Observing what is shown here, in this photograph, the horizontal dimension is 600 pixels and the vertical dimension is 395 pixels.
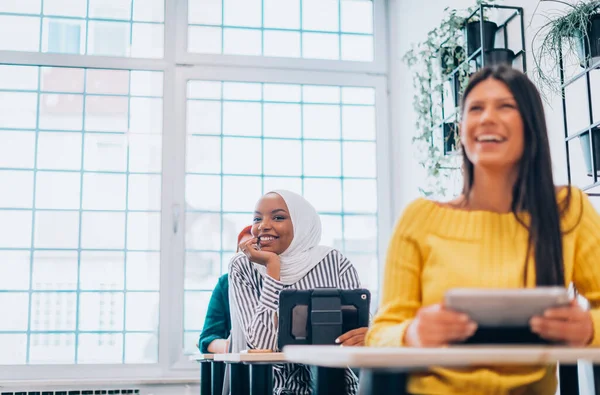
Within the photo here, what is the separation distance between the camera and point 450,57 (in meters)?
4.11

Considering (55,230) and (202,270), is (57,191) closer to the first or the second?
(55,230)

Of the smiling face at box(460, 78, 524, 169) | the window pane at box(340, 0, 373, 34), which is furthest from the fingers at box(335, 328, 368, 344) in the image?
the window pane at box(340, 0, 373, 34)

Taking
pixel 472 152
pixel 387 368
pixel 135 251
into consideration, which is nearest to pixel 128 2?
pixel 135 251

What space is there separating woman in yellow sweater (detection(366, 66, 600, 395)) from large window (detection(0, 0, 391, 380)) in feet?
11.7

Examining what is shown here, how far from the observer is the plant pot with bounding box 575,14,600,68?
2789mm

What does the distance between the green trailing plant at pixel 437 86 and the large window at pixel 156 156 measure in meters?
0.72

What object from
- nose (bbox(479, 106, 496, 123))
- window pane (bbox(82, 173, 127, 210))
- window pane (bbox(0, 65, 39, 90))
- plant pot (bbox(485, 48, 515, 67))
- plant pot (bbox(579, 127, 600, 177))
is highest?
window pane (bbox(0, 65, 39, 90))

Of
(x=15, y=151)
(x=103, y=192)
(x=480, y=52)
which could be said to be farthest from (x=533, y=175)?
(x=15, y=151)

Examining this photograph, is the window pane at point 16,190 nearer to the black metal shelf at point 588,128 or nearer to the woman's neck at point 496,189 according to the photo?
the black metal shelf at point 588,128

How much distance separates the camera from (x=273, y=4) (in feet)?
17.7

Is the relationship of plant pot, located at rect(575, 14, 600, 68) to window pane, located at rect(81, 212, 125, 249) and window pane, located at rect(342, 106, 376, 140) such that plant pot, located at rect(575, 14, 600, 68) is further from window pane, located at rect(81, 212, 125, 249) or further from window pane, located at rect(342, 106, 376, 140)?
window pane, located at rect(81, 212, 125, 249)

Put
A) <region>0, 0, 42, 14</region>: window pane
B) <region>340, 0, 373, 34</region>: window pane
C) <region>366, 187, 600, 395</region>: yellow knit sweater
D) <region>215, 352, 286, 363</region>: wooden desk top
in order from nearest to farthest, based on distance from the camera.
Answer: <region>366, 187, 600, 395</region>: yellow knit sweater
<region>215, 352, 286, 363</region>: wooden desk top
<region>0, 0, 42, 14</region>: window pane
<region>340, 0, 373, 34</region>: window pane

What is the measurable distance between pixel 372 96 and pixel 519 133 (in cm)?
393

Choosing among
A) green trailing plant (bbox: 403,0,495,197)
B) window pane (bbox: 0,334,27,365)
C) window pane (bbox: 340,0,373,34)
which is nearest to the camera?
green trailing plant (bbox: 403,0,495,197)
